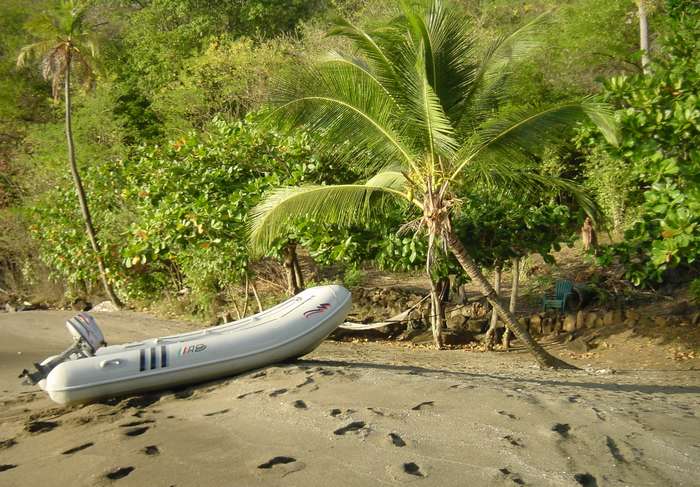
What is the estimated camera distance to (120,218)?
16938mm

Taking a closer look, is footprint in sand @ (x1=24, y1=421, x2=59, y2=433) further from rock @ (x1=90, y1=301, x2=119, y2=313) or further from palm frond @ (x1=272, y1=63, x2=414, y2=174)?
rock @ (x1=90, y1=301, x2=119, y2=313)

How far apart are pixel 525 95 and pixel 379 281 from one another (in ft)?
20.2

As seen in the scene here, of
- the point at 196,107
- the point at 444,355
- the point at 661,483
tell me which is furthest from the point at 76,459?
the point at 196,107

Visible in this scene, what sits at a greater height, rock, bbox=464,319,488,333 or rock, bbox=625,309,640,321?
rock, bbox=464,319,488,333

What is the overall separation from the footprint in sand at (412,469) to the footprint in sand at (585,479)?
996 millimetres

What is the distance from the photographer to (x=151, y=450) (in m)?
5.57

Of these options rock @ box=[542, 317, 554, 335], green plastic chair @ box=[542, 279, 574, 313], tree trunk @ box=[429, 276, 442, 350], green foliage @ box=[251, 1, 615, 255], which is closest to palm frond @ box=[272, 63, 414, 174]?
green foliage @ box=[251, 1, 615, 255]

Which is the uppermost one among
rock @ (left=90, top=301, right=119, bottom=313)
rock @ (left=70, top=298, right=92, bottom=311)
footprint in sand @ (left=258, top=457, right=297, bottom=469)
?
rock @ (left=70, top=298, right=92, bottom=311)

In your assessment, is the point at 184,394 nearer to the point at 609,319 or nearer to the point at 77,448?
the point at 77,448

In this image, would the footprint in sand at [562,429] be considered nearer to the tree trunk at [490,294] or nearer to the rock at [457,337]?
the tree trunk at [490,294]

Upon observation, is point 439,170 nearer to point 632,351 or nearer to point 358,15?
point 632,351

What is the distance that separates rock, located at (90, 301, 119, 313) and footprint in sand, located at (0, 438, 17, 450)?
39.2 feet

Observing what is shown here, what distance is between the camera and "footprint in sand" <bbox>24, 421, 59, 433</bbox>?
21.6 ft

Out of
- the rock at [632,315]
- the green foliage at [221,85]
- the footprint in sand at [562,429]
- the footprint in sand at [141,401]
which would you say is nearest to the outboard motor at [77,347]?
the footprint in sand at [141,401]
